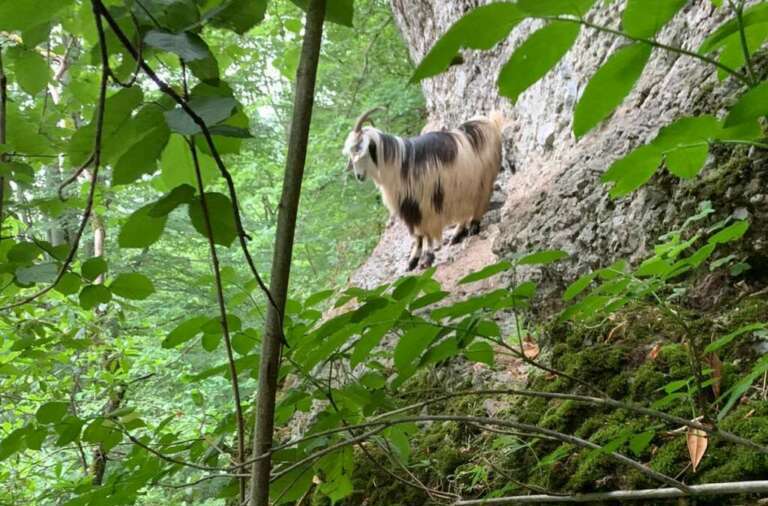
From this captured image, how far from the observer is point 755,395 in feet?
4.83

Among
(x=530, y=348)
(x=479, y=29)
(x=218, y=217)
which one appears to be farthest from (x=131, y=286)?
(x=530, y=348)

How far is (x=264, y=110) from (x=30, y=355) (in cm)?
990

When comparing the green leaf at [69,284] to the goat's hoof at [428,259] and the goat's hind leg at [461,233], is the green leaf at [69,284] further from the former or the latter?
the goat's hind leg at [461,233]

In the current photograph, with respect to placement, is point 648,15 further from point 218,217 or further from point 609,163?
point 609,163

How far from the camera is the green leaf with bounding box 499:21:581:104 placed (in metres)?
0.57

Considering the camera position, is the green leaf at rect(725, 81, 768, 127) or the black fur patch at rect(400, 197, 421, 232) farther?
the black fur patch at rect(400, 197, 421, 232)

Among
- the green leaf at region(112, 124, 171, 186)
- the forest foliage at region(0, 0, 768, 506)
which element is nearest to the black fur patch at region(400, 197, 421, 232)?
the forest foliage at region(0, 0, 768, 506)

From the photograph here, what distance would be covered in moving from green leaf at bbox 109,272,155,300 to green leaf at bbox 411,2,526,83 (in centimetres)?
86

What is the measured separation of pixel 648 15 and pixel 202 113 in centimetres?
48

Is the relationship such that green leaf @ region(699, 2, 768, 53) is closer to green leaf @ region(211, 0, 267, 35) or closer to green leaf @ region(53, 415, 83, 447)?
green leaf @ region(211, 0, 267, 35)

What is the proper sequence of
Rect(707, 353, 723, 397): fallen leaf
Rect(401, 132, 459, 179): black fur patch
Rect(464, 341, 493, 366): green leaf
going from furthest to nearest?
Rect(401, 132, 459, 179): black fur patch, Rect(707, 353, 723, 397): fallen leaf, Rect(464, 341, 493, 366): green leaf

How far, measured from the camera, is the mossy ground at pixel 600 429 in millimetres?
1331

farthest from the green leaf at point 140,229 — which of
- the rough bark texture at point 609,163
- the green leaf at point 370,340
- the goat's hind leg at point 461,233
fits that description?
the goat's hind leg at point 461,233

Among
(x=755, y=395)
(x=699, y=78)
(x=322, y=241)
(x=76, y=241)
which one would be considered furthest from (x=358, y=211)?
(x=76, y=241)
